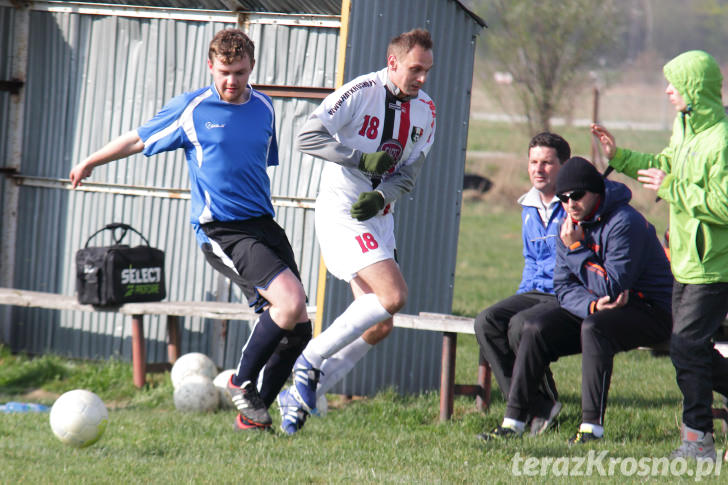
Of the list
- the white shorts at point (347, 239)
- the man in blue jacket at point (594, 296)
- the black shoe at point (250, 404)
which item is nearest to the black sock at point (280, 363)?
the black shoe at point (250, 404)

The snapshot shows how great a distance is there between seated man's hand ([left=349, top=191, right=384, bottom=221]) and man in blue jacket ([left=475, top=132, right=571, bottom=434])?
1.26 m

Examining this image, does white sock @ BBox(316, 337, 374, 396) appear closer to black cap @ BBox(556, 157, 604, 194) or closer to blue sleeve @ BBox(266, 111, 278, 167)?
blue sleeve @ BBox(266, 111, 278, 167)

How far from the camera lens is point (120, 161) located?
335 inches

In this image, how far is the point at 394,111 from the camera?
536cm

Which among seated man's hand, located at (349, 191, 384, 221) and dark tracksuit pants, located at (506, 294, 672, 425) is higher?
seated man's hand, located at (349, 191, 384, 221)

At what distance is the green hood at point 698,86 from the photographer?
4.79 meters

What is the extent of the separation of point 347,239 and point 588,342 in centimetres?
153

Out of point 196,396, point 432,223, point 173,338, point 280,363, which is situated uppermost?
point 432,223

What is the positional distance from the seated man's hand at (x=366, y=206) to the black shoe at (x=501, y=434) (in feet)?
4.98

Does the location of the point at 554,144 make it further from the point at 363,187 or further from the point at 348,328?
the point at 348,328

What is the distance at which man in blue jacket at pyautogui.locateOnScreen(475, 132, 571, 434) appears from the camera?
5.86 m

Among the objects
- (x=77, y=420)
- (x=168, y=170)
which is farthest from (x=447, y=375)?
(x=168, y=170)

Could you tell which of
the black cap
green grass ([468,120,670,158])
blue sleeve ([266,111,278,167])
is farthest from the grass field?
green grass ([468,120,670,158])

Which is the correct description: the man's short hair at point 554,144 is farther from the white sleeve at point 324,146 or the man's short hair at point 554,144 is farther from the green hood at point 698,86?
the white sleeve at point 324,146
